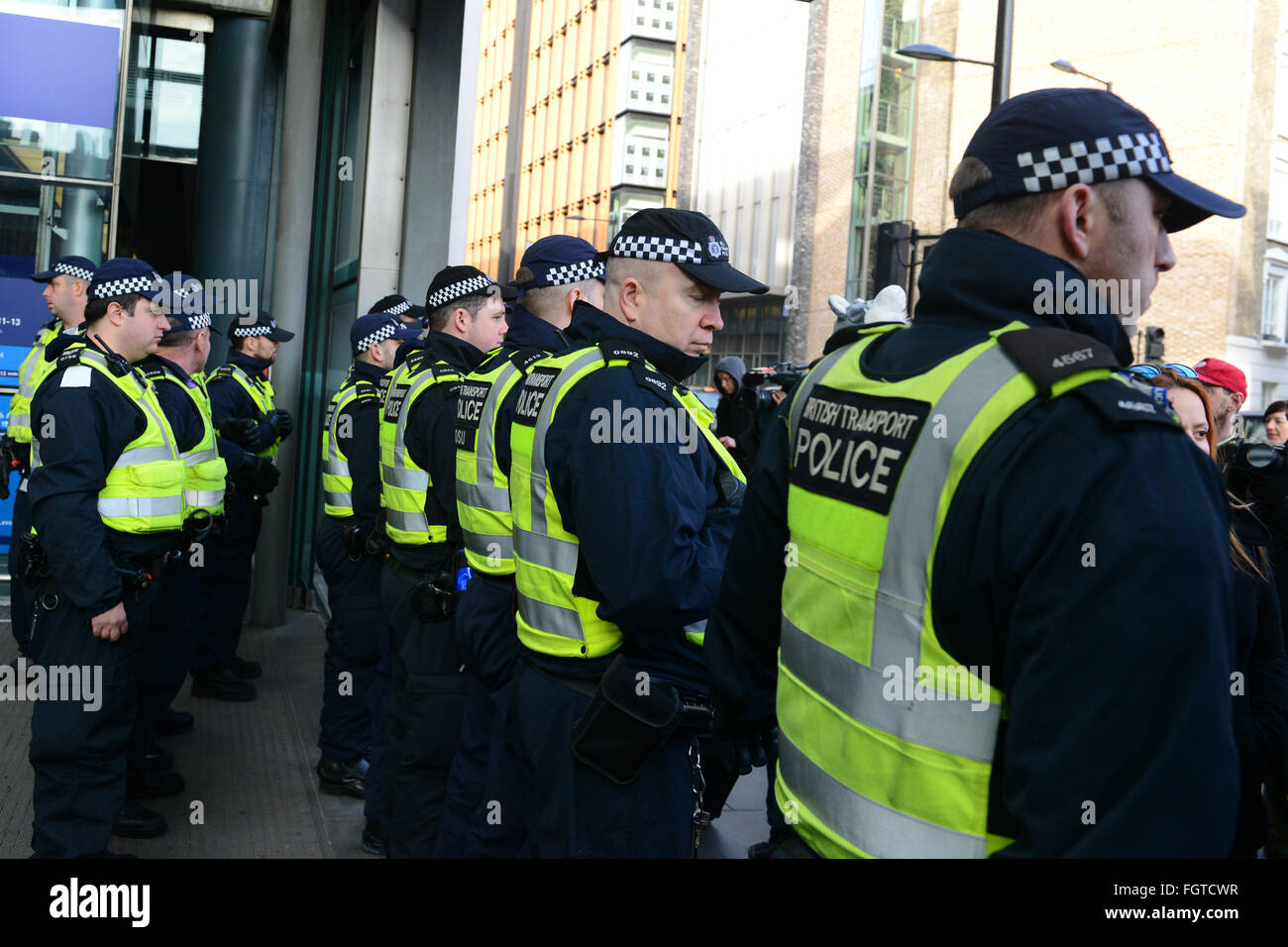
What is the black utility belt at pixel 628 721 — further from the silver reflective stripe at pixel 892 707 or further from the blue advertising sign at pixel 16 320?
the blue advertising sign at pixel 16 320

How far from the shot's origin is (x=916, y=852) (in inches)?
60.9

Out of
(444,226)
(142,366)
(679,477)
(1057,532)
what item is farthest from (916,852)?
(444,226)

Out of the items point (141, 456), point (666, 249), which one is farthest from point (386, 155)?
point (666, 249)

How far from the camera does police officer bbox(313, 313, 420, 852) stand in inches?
225

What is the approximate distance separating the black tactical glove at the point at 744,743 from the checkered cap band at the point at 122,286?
3306mm

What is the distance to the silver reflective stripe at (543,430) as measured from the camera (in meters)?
2.98

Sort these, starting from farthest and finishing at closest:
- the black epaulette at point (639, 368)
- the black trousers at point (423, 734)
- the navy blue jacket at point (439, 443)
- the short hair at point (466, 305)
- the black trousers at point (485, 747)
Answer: the short hair at point (466, 305) < the navy blue jacket at point (439, 443) < the black trousers at point (423, 734) < the black trousers at point (485, 747) < the black epaulette at point (639, 368)

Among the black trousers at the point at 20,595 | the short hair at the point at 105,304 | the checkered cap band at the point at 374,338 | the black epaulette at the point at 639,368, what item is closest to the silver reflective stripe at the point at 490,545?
the black epaulette at the point at 639,368

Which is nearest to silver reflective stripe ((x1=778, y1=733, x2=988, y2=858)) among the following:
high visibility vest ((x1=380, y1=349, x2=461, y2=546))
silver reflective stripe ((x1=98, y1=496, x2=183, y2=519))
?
high visibility vest ((x1=380, y1=349, x2=461, y2=546))

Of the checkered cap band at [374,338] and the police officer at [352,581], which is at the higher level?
the checkered cap band at [374,338]

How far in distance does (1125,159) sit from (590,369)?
1.60 m

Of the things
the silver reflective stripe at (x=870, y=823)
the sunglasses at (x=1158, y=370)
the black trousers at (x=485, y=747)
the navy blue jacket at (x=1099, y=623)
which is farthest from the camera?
the sunglasses at (x=1158, y=370)

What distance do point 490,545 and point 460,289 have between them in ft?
5.56
